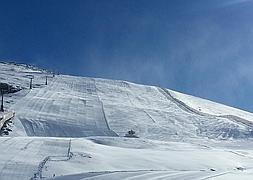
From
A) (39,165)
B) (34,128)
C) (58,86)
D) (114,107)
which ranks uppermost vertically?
(58,86)

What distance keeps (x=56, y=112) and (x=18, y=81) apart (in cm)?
2963

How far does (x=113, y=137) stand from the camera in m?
26.5

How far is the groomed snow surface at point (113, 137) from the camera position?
1447cm

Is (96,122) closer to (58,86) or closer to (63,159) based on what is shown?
(63,159)

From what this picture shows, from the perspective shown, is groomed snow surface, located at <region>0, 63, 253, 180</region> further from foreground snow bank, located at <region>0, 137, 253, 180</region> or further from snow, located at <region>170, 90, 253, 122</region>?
snow, located at <region>170, 90, 253, 122</region>

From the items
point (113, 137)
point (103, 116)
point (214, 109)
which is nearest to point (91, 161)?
point (113, 137)

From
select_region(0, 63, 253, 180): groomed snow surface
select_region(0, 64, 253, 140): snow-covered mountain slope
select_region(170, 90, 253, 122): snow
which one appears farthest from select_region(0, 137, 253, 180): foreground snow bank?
select_region(170, 90, 253, 122): snow

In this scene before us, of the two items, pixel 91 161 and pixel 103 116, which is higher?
pixel 103 116

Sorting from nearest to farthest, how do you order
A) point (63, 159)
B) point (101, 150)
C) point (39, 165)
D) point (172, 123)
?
1. point (39, 165)
2. point (63, 159)
3. point (101, 150)
4. point (172, 123)

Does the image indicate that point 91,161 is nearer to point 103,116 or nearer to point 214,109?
point 103,116

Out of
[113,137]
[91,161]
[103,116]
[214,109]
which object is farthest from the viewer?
[214,109]

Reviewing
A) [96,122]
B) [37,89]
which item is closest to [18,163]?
[96,122]

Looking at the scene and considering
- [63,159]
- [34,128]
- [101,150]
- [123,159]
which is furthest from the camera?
[34,128]

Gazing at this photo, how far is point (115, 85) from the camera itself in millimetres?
84062
